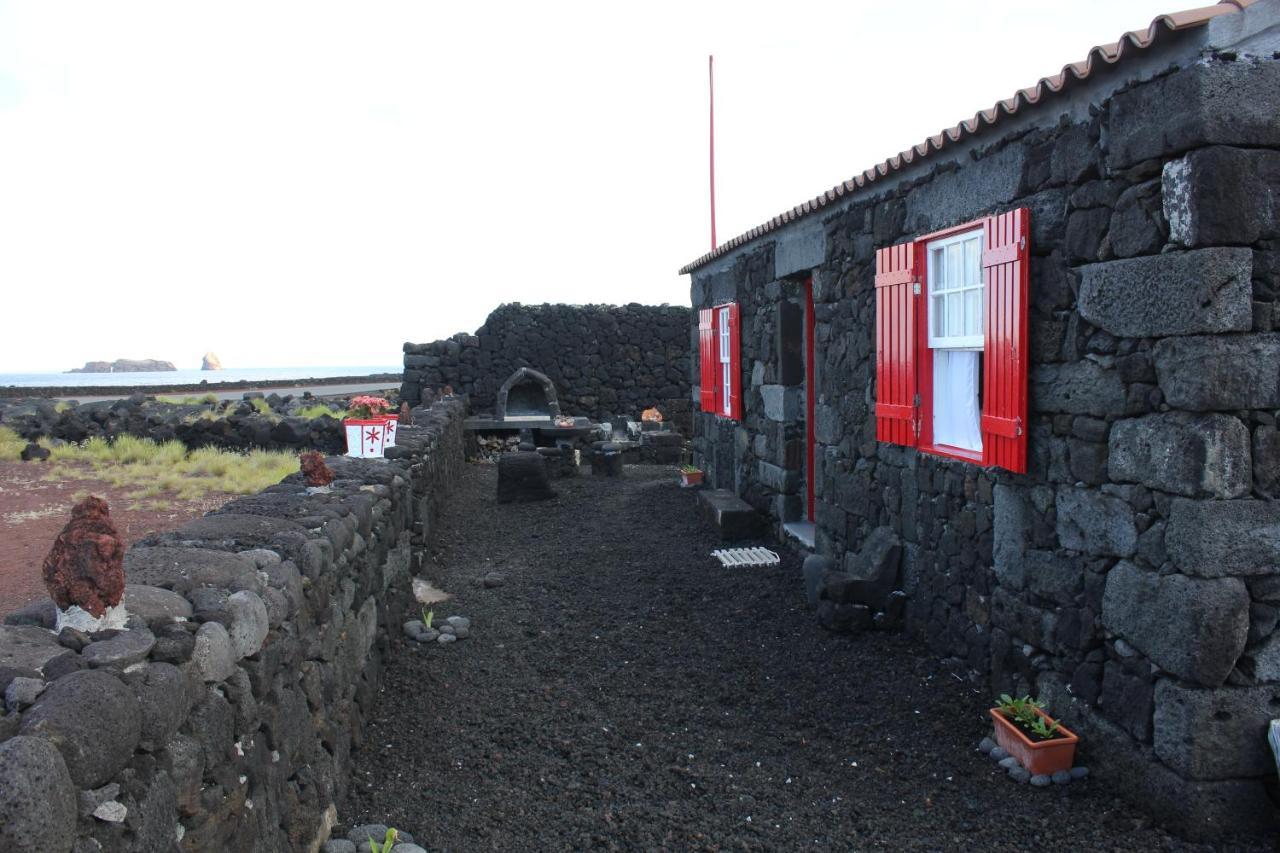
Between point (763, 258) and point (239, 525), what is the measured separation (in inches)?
248

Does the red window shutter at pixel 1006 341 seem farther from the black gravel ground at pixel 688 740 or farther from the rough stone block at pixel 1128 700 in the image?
the black gravel ground at pixel 688 740

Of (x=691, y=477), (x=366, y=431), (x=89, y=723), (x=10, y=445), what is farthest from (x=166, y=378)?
(x=89, y=723)

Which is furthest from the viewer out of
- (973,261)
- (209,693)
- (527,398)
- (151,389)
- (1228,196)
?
(151,389)

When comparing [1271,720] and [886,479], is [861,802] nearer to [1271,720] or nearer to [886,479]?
[1271,720]

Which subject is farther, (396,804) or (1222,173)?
(396,804)

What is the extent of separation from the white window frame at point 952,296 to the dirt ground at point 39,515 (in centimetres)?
546

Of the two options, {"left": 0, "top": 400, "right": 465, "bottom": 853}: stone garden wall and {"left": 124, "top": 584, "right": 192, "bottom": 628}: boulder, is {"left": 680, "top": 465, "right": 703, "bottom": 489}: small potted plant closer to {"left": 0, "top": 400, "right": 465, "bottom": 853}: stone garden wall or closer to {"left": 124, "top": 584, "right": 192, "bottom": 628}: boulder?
{"left": 0, "top": 400, "right": 465, "bottom": 853}: stone garden wall

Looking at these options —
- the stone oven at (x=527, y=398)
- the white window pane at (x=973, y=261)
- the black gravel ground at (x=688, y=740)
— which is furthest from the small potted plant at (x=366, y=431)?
the stone oven at (x=527, y=398)

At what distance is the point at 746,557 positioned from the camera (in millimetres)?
8312

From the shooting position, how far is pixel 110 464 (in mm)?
13656

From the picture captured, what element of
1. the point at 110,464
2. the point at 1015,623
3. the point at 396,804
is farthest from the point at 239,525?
the point at 110,464

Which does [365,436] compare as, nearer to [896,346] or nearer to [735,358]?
[896,346]

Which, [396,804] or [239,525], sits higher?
[239,525]

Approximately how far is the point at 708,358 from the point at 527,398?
22.7 feet
